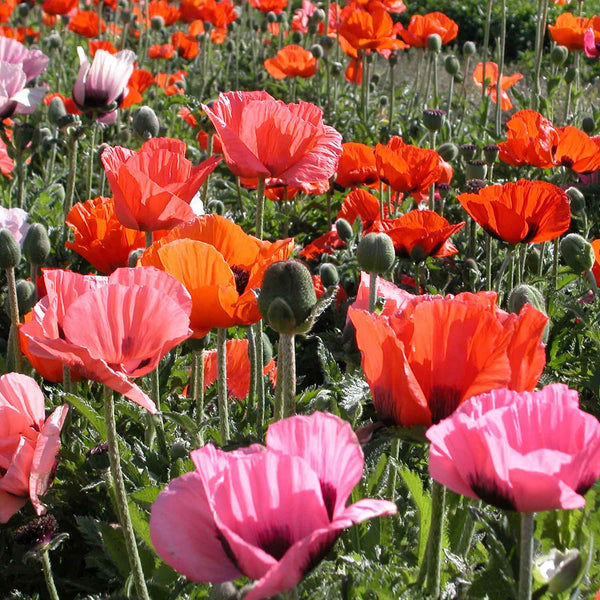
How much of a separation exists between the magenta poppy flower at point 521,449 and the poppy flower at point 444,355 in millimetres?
116

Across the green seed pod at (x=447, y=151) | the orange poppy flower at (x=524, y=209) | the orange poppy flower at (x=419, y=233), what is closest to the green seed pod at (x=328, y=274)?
the orange poppy flower at (x=419, y=233)

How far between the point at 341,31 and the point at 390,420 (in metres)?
3.36

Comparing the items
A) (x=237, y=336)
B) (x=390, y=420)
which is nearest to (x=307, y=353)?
(x=237, y=336)

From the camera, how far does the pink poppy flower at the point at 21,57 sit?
9.58 feet

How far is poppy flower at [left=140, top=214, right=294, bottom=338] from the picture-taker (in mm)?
1147

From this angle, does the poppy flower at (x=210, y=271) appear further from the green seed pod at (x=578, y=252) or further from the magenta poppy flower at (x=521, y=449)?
the green seed pod at (x=578, y=252)

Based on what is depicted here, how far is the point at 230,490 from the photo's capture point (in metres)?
→ 0.71

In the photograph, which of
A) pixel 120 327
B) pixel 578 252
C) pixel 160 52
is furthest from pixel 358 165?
pixel 160 52

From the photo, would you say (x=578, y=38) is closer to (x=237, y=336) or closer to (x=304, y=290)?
(x=237, y=336)

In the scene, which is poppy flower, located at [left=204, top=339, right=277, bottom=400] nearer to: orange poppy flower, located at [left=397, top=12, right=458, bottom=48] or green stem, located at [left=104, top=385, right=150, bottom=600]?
green stem, located at [left=104, top=385, right=150, bottom=600]

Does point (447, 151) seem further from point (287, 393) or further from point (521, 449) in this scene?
point (521, 449)

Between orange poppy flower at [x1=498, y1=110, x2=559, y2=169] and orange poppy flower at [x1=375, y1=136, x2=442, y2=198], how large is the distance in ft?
0.77

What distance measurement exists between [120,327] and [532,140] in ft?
5.74

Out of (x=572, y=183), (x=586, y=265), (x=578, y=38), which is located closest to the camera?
(x=586, y=265)
